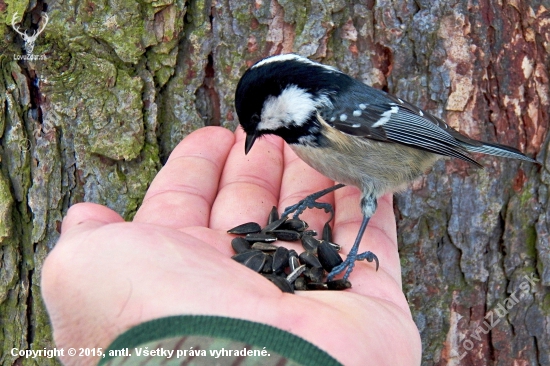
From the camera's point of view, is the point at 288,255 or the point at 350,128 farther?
the point at 350,128

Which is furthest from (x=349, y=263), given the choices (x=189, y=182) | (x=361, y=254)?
(x=189, y=182)

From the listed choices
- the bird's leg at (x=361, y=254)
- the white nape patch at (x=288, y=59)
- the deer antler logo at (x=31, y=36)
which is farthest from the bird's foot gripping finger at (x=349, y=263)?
the deer antler logo at (x=31, y=36)

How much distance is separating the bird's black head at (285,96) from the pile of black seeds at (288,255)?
0.23m

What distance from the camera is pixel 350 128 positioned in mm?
1455

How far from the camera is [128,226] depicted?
0.97m

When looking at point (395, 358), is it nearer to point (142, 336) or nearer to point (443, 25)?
point (142, 336)

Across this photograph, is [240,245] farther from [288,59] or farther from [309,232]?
[288,59]

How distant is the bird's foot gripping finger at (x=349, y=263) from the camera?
4.14 ft

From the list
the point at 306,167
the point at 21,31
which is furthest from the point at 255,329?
the point at 21,31

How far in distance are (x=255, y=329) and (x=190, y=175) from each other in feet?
2.25

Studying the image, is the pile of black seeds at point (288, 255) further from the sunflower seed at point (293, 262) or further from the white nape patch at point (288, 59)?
the white nape patch at point (288, 59)

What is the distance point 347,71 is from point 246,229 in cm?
54

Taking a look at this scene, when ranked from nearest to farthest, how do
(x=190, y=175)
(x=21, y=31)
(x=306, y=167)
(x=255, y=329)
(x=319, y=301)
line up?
(x=255, y=329), (x=319, y=301), (x=21, y=31), (x=190, y=175), (x=306, y=167)

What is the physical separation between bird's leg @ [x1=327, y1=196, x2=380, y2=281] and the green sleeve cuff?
38cm
